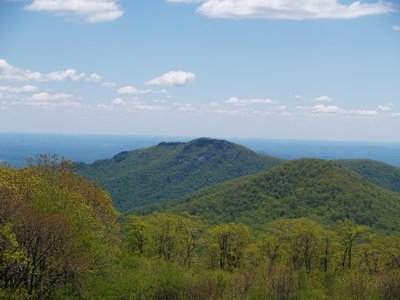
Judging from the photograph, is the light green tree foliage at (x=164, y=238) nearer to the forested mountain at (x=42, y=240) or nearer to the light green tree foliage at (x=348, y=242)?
the light green tree foliage at (x=348, y=242)

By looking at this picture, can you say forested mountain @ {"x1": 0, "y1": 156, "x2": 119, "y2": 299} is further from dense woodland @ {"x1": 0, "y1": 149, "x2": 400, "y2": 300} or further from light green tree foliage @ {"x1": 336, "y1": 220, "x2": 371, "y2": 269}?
light green tree foliage @ {"x1": 336, "y1": 220, "x2": 371, "y2": 269}

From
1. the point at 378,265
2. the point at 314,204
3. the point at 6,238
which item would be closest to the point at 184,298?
the point at 6,238

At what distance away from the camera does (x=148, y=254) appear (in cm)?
7531

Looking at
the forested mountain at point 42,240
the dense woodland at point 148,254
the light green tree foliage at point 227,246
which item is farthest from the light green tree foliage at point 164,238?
the forested mountain at point 42,240

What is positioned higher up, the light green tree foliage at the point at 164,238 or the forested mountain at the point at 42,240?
the forested mountain at the point at 42,240

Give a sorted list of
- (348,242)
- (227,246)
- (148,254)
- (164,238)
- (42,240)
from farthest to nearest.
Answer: (164,238)
(227,246)
(148,254)
(348,242)
(42,240)

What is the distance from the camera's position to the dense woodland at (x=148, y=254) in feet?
121

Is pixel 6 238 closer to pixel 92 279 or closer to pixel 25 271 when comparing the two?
pixel 25 271

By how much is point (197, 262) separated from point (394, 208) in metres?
129

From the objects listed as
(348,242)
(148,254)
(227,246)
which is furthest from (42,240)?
(348,242)

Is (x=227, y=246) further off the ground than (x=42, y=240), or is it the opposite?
(x=42, y=240)

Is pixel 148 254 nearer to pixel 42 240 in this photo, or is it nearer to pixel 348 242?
pixel 348 242

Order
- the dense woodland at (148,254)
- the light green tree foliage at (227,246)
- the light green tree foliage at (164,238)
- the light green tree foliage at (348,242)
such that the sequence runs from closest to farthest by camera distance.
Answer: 1. the dense woodland at (148,254)
2. the light green tree foliage at (348,242)
3. the light green tree foliage at (164,238)
4. the light green tree foliage at (227,246)

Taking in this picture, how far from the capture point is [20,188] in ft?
139
